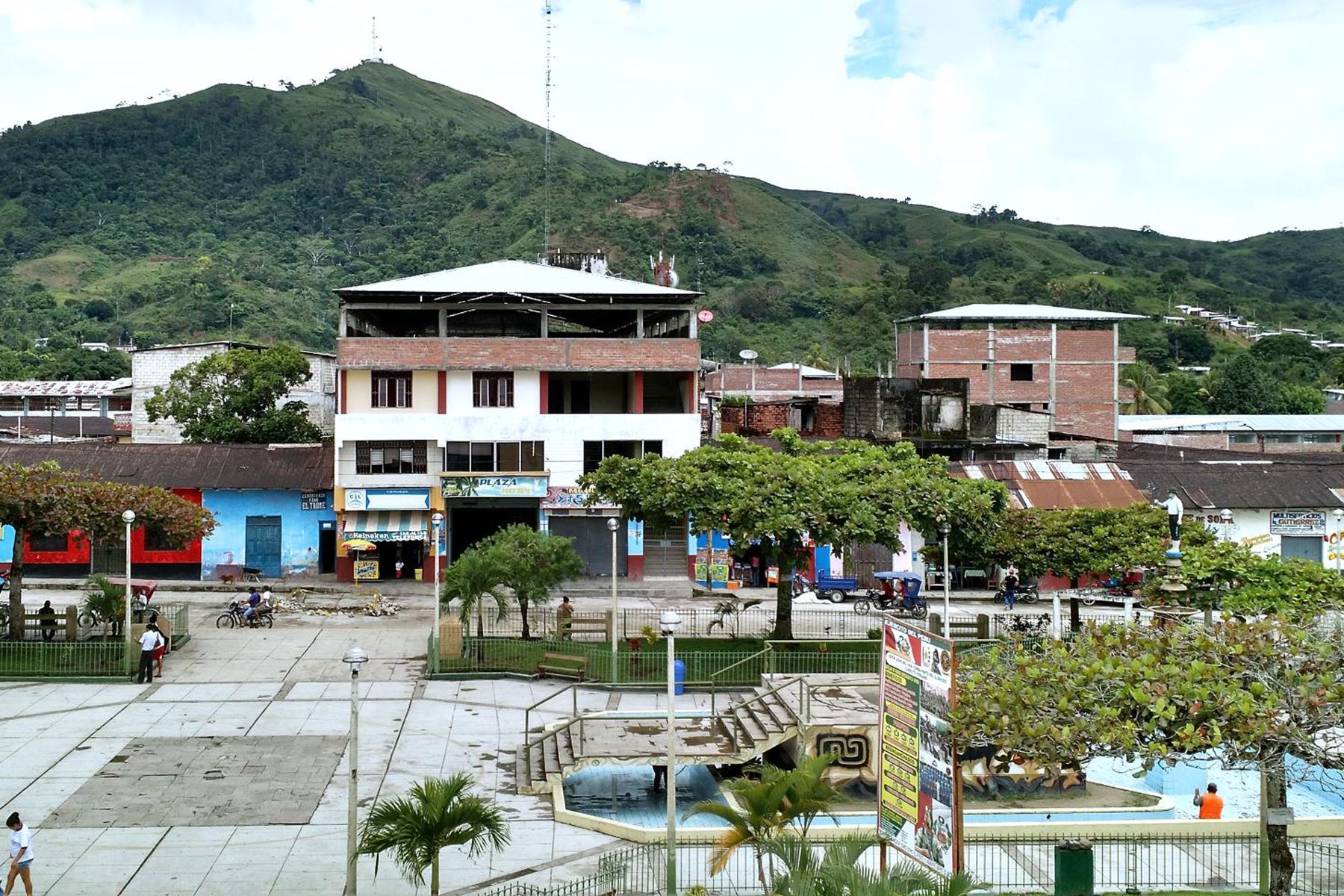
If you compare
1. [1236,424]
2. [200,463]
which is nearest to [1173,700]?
[200,463]

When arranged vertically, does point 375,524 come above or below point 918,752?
above

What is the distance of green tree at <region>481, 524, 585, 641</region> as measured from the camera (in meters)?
30.8

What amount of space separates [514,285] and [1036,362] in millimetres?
36133

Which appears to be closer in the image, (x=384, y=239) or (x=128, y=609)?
(x=128, y=609)

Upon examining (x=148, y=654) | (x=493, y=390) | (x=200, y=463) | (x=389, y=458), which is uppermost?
(x=493, y=390)

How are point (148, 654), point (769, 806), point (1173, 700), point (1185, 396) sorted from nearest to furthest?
point (1173, 700) < point (769, 806) < point (148, 654) < point (1185, 396)

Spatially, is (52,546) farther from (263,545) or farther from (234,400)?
(234,400)

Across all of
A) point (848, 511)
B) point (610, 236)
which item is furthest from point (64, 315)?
point (848, 511)

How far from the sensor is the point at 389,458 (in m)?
45.0

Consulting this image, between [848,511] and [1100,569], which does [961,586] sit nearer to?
[1100,569]

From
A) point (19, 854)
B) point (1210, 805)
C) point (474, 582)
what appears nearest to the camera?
point (19, 854)

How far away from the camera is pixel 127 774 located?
71.4 feet

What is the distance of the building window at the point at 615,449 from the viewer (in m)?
45.4

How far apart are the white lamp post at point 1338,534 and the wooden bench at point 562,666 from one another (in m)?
23.2
